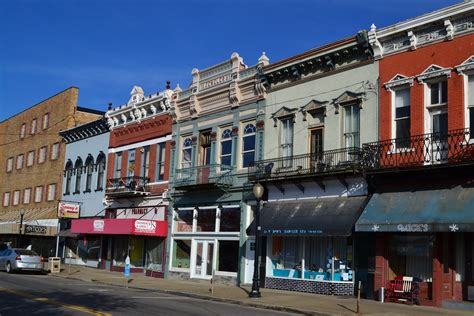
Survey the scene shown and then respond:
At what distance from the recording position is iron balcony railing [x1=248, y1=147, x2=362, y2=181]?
2023 centimetres

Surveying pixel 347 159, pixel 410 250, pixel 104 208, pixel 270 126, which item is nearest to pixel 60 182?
pixel 104 208

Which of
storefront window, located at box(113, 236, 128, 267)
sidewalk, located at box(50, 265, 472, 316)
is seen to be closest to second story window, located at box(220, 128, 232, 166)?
sidewalk, located at box(50, 265, 472, 316)

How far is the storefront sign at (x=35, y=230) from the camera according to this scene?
40.1 m

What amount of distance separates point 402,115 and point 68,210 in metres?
24.3

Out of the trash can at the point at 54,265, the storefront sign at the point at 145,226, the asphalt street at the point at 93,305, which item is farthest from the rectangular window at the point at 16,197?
the asphalt street at the point at 93,305

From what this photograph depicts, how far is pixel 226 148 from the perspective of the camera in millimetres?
26938

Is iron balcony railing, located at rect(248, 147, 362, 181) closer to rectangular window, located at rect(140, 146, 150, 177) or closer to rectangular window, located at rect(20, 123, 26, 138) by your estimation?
rectangular window, located at rect(140, 146, 150, 177)

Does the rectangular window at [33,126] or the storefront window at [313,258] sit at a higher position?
the rectangular window at [33,126]

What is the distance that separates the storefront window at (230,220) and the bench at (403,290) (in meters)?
8.77

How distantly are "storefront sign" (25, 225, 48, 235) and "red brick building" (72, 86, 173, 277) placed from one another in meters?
7.39

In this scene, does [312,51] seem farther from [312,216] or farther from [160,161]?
[160,161]

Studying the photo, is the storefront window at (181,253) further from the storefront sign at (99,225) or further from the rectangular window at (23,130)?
the rectangular window at (23,130)

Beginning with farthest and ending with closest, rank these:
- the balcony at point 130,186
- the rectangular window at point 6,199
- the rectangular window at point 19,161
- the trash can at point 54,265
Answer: the rectangular window at point 6,199 < the rectangular window at point 19,161 < the balcony at point 130,186 < the trash can at point 54,265

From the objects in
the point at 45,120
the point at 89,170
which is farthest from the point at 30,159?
the point at 89,170
